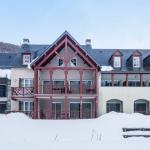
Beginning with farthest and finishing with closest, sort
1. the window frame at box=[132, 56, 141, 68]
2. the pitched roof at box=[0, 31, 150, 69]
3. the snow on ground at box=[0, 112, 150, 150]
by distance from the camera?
the pitched roof at box=[0, 31, 150, 69] < the window frame at box=[132, 56, 141, 68] < the snow on ground at box=[0, 112, 150, 150]

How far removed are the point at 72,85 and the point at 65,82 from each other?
271 cm

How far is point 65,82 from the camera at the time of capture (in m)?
36.1

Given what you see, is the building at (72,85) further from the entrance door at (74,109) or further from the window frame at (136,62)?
the window frame at (136,62)

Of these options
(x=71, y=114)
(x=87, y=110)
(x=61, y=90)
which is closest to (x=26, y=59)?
(x=61, y=90)

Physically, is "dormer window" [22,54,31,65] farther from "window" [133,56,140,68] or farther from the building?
"window" [133,56,140,68]

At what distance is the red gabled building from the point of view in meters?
36.4

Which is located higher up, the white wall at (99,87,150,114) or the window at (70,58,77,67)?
the window at (70,58,77,67)

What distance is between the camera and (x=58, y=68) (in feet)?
119

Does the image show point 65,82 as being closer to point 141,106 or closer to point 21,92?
point 21,92

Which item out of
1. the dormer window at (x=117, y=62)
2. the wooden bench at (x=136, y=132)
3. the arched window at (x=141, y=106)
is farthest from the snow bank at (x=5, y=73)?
the wooden bench at (x=136, y=132)

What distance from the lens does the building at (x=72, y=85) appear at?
120 feet

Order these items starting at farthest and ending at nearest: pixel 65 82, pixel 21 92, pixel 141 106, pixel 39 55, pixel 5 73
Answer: pixel 39 55 → pixel 5 73 → pixel 141 106 → pixel 21 92 → pixel 65 82

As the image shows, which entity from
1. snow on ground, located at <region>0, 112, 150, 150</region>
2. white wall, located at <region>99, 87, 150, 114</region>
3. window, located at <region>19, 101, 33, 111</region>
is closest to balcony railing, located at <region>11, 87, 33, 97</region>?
window, located at <region>19, 101, 33, 111</region>

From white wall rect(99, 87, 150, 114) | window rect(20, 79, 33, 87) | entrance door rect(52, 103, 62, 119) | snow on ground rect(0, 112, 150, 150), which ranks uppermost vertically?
window rect(20, 79, 33, 87)
